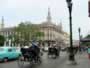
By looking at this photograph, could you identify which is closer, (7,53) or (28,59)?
(28,59)

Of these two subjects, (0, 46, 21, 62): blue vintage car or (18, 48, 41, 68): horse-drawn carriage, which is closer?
(18, 48, 41, 68): horse-drawn carriage

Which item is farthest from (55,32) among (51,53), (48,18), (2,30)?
(51,53)

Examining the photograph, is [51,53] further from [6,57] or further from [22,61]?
[22,61]

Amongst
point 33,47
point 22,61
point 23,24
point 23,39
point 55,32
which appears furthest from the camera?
point 55,32

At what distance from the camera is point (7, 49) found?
101ft

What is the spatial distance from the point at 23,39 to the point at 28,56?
99.7 metres

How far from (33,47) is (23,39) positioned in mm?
98139

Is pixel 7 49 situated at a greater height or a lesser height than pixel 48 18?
lesser

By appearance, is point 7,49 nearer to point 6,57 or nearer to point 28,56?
point 6,57

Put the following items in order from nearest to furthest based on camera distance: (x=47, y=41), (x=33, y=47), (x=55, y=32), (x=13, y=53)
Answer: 1. (x=33, y=47)
2. (x=13, y=53)
3. (x=47, y=41)
4. (x=55, y=32)

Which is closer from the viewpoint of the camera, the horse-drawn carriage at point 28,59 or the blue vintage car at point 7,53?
the horse-drawn carriage at point 28,59

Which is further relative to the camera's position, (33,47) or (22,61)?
(33,47)

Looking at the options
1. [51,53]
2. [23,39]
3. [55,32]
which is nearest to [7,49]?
[51,53]

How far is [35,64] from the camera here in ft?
74.7
